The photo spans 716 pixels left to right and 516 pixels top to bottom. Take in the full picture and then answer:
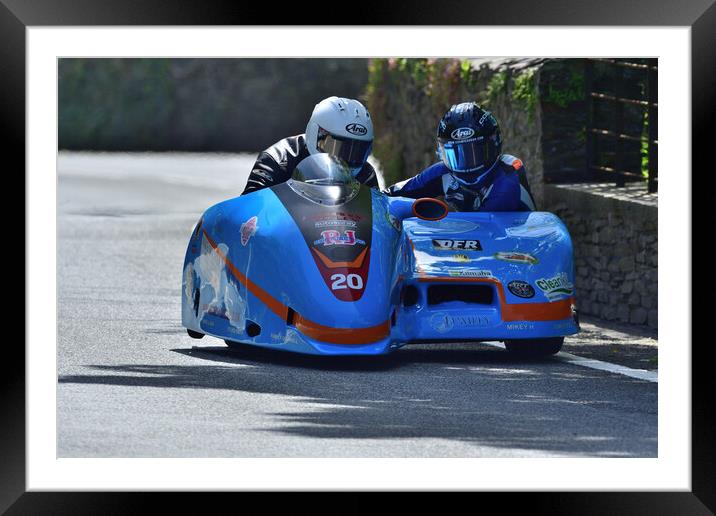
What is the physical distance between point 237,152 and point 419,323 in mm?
25365

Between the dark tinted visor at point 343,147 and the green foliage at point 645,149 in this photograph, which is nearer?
the dark tinted visor at point 343,147

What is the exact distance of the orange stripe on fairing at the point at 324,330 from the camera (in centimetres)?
1044

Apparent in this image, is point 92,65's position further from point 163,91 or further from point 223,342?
point 223,342

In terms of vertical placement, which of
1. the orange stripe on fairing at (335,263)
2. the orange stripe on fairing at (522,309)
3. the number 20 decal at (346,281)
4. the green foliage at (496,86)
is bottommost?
the orange stripe on fairing at (522,309)

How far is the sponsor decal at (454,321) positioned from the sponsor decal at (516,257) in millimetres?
503

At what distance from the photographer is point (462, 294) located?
11469mm

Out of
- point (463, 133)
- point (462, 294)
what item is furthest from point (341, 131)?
point (462, 294)

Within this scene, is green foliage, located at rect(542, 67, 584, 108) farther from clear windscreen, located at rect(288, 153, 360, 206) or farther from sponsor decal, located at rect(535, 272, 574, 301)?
clear windscreen, located at rect(288, 153, 360, 206)

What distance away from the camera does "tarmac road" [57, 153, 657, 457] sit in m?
8.58

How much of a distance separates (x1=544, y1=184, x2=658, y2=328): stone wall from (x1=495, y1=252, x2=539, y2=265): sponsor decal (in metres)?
2.08

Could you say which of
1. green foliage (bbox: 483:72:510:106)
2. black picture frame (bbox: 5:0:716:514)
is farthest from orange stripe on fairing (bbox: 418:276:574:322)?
green foliage (bbox: 483:72:510:106)

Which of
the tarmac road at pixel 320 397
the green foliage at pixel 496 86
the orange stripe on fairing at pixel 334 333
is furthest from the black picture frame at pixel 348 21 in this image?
the green foliage at pixel 496 86

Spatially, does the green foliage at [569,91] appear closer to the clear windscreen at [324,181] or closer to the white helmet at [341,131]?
the white helmet at [341,131]

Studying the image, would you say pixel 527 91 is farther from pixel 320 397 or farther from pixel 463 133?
pixel 320 397
